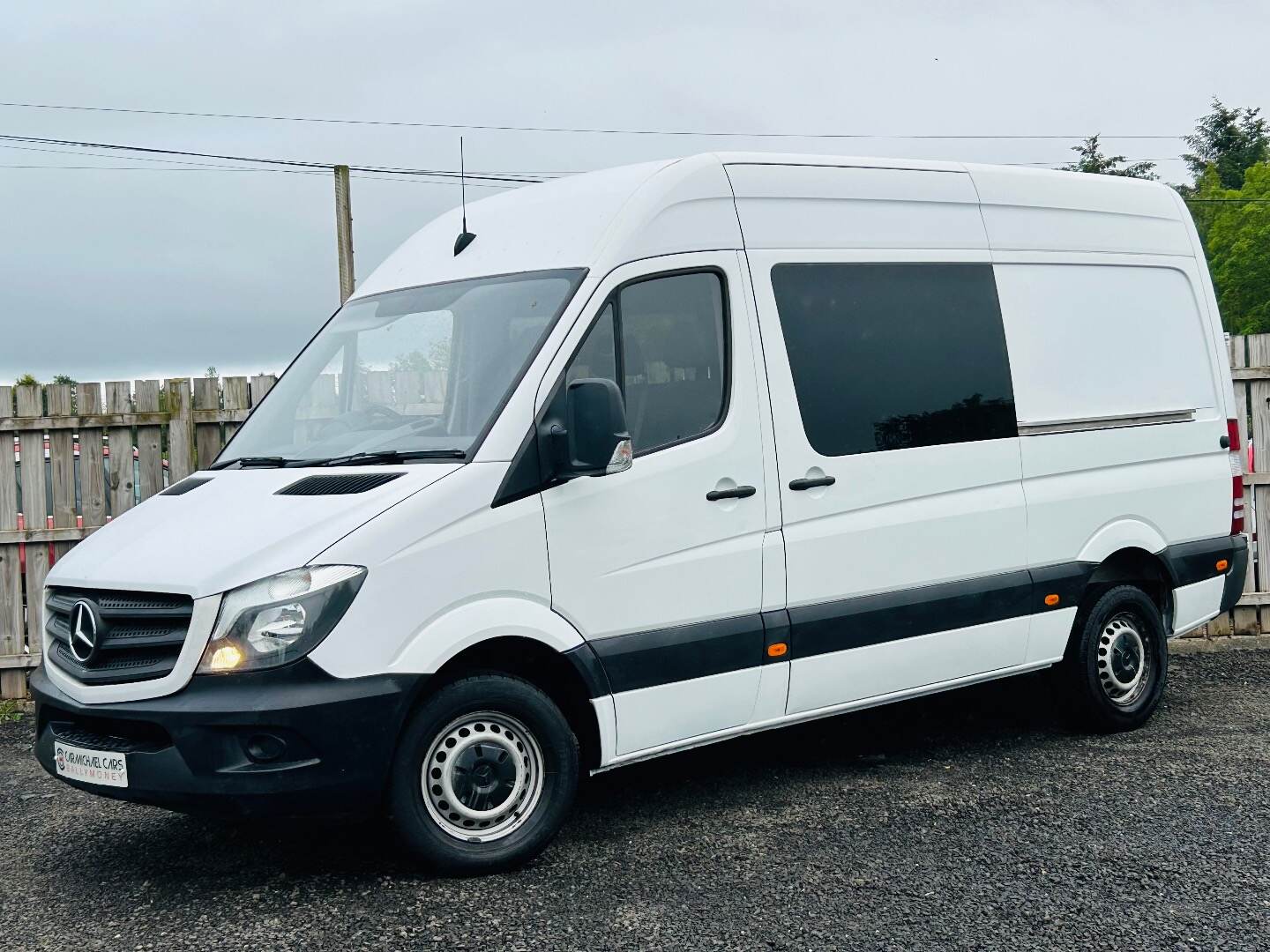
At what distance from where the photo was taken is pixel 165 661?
16.1 ft

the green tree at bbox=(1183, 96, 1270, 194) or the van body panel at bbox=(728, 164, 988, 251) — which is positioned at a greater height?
the green tree at bbox=(1183, 96, 1270, 194)

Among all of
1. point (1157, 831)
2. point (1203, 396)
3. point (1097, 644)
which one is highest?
point (1203, 396)

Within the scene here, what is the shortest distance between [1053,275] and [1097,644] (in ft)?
6.05

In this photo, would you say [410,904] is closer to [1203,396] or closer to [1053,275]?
[1053,275]

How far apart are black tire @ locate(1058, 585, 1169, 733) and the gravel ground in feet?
0.53

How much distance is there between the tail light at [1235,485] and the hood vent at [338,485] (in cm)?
483

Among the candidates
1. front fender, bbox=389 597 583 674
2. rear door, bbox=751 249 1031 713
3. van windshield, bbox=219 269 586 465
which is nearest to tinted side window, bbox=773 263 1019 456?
rear door, bbox=751 249 1031 713

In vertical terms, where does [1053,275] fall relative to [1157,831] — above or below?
above

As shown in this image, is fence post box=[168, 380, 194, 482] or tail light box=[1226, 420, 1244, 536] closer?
tail light box=[1226, 420, 1244, 536]

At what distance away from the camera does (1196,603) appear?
7.64 meters

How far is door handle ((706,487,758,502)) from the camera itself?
567 centimetres

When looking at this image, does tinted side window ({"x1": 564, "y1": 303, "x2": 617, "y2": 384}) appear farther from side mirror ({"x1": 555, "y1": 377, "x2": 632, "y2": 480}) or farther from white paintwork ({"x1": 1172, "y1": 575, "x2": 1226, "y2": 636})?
white paintwork ({"x1": 1172, "y1": 575, "x2": 1226, "y2": 636})

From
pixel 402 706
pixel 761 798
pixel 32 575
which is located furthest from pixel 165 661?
pixel 32 575

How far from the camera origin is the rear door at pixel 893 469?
237 inches
